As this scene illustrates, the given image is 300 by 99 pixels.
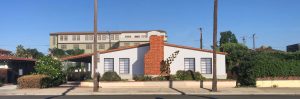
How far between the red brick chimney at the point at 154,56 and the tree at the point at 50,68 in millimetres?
6791

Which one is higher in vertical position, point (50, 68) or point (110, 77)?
point (50, 68)

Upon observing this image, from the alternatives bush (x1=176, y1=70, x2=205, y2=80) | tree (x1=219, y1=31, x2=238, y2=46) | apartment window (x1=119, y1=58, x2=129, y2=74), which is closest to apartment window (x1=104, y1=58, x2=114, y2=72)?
apartment window (x1=119, y1=58, x2=129, y2=74)

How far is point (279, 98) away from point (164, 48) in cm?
1479

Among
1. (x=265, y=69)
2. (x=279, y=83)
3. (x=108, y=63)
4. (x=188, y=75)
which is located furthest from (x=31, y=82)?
(x=279, y=83)

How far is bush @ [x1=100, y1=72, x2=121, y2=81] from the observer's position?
1267 inches

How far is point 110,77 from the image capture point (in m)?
32.3

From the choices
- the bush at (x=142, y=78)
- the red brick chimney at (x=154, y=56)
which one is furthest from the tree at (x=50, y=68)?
the red brick chimney at (x=154, y=56)

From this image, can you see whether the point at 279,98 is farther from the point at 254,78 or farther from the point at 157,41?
the point at 157,41

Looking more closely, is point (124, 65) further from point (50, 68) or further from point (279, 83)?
point (279, 83)

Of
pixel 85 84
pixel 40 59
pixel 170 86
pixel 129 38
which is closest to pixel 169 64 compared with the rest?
pixel 170 86

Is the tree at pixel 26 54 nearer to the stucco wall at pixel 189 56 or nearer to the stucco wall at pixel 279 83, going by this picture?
the stucco wall at pixel 189 56

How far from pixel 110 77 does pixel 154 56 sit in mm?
3883

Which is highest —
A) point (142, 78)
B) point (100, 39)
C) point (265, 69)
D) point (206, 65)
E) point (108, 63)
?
point (100, 39)

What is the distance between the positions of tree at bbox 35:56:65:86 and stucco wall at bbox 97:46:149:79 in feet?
11.4
